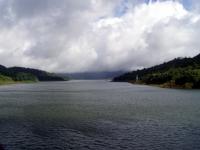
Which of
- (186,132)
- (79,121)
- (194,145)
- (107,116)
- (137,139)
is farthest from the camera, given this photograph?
(107,116)

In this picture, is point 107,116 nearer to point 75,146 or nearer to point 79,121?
point 79,121

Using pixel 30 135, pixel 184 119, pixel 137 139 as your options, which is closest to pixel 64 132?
pixel 30 135

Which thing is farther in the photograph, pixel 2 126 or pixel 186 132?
pixel 2 126

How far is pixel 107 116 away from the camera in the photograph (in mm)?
75062

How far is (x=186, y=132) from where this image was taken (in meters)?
53.7

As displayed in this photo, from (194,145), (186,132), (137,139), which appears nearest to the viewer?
(194,145)

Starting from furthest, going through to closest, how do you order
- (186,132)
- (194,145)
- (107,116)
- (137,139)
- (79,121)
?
(107,116) → (79,121) → (186,132) → (137,139) → (194,145)

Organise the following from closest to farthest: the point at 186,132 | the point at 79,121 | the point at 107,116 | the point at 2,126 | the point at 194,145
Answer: the point at 194,145 < the point at 186,132 < the point at 2,126 < the point at 79,121 < the point at 107,116

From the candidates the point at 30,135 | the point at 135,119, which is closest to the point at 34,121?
the point at 30,135

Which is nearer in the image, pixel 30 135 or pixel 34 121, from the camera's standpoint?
pixel 30 135

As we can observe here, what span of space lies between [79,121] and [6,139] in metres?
19.9

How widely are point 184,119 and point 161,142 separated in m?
22.6

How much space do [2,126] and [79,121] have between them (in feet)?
55.7

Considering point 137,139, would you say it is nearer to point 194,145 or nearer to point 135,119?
point 194,145
